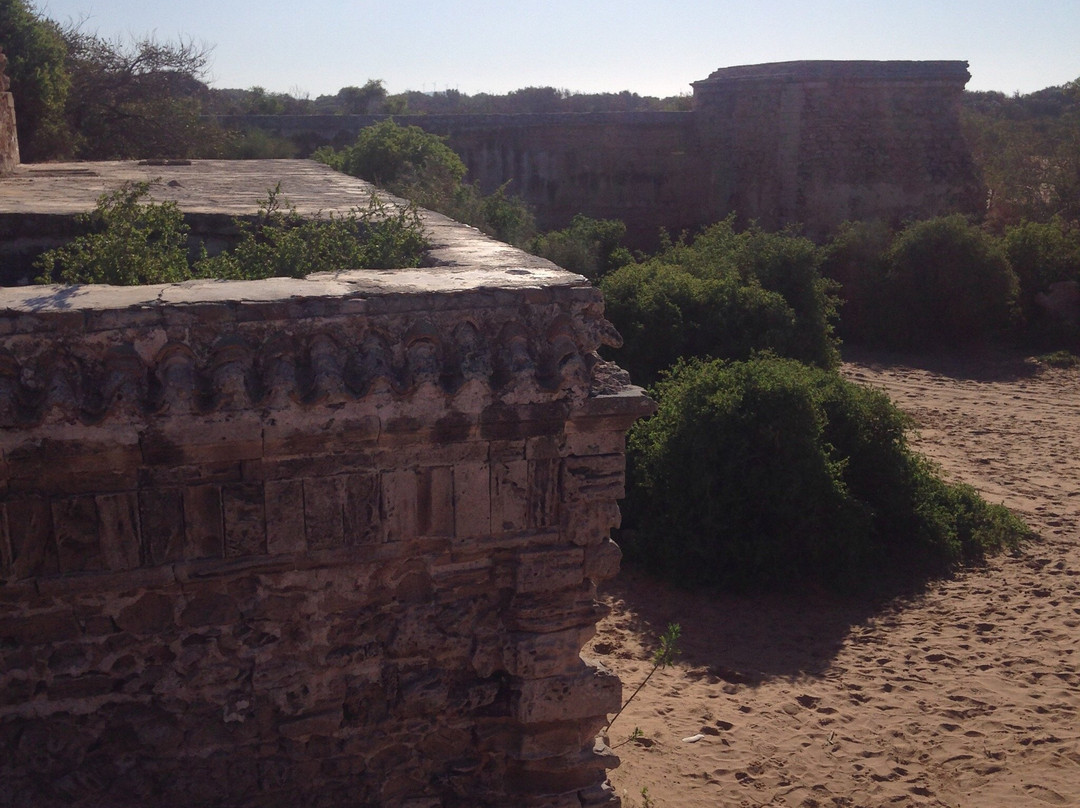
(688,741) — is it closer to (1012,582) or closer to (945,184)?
(1012,582)

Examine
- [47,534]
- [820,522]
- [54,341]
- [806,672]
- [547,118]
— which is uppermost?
[547,118]

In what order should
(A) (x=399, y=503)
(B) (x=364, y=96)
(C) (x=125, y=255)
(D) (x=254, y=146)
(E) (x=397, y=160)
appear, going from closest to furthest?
1. (A) (x=399, y=503)
2. (C) (x=125, y=255)
3. (E) (x=397, y=160)
4. (D) (x=254, y=146)
5. (B) (x=364, y=96)

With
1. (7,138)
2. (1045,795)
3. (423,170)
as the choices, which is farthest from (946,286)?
(7,138)

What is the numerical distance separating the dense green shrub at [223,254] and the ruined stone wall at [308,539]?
2.05 ft

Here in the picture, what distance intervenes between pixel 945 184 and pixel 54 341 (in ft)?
63.4

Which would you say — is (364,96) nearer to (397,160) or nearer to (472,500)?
(397,160)

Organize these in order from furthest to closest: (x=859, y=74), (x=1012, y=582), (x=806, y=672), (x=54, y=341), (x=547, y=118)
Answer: (x=547, y=118)
(x=859, y=74)
(x=1012, y=582)
(x=806, y=672)
(x=54, y=341)

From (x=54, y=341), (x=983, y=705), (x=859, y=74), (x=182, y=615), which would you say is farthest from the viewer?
(x=859, y=74)

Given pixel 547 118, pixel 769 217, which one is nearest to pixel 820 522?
pixel 769 217

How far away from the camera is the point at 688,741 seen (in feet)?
18.2

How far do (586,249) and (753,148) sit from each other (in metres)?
7.26

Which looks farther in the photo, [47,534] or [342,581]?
[342,581]

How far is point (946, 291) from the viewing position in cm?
1535

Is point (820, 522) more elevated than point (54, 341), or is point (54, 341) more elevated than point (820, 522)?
point (54, 341)
